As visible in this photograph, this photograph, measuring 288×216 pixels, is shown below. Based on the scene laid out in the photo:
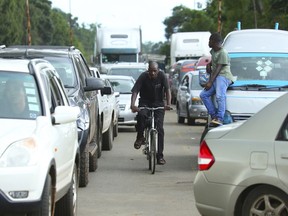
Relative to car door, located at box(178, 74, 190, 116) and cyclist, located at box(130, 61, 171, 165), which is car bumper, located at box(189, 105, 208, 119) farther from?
cyclist, located at box(130, 61, 171, 165)

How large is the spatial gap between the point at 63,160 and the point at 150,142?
6123mm

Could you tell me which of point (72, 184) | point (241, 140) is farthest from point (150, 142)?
point (241, 140)

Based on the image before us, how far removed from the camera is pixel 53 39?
13288cm

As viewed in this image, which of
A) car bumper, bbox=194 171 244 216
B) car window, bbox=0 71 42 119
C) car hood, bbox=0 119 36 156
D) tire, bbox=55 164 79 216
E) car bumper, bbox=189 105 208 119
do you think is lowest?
car bumper, bbox=189 105 208 119

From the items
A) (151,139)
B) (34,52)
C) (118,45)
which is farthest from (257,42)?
(118,45)

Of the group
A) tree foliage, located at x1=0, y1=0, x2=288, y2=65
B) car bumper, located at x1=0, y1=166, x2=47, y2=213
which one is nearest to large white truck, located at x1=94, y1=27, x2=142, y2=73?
tree foliage, located at x1=0, y1=0, x2=288, y2=65

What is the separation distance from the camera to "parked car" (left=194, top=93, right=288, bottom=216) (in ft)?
25.6

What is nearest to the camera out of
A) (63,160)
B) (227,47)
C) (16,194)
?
(16,194)

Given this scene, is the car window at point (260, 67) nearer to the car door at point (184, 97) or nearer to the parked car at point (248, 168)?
the parked car at point (248, 168)

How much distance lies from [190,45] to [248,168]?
41973 mm

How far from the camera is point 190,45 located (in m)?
49.7

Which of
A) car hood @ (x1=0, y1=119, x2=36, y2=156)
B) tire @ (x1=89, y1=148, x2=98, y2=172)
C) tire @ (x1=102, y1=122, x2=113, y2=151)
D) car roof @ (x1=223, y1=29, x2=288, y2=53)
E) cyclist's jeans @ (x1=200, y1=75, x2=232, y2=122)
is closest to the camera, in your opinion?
car hood @ (x1=0, y1=119, x2=36, y2=156)

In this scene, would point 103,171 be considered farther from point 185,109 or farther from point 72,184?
point 185,109

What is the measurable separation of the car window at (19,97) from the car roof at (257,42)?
7.83m
